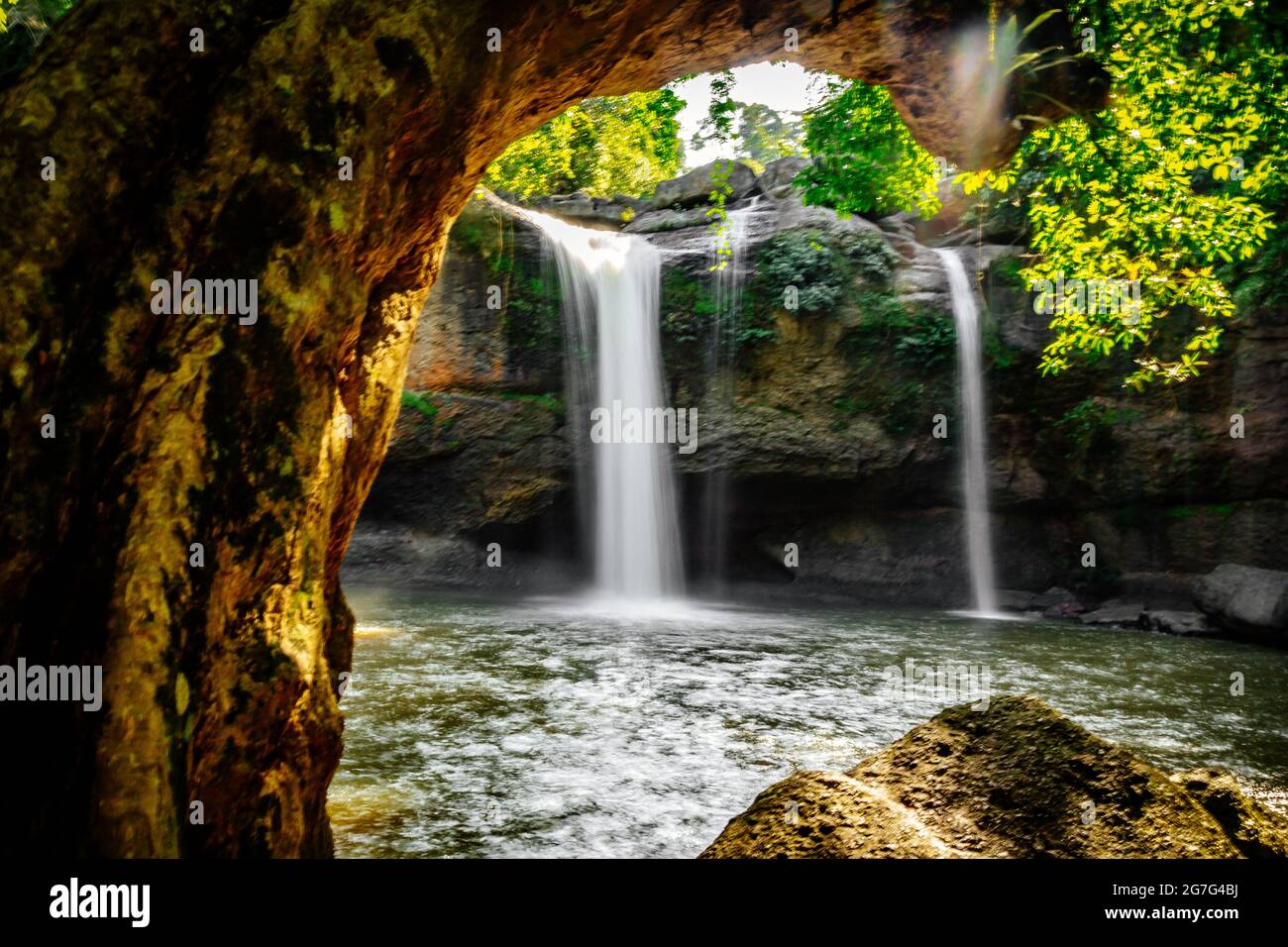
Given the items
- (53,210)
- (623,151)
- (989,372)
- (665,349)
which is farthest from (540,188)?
(53,210)

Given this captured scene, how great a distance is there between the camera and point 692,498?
2131cm

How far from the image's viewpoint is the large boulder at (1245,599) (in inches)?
574

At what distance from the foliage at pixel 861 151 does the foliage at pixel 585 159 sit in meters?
17.2

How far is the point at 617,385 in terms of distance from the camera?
2083 cm

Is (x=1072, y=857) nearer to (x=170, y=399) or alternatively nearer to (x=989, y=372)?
(x=170, y=399)

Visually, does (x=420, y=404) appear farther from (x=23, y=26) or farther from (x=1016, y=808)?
(x=1016, y=808)

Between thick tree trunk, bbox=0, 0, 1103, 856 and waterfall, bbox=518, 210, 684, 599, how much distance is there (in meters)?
16.4

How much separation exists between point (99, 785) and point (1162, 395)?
20815mm

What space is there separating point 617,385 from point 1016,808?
17.5m
